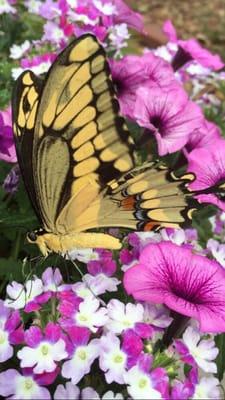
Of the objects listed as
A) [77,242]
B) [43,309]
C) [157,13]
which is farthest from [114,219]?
[157,13]

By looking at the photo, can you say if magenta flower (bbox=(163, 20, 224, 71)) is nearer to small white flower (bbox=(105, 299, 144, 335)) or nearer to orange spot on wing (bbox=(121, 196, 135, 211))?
orange spot on wing (bbox=(121, 196, 135, 211))

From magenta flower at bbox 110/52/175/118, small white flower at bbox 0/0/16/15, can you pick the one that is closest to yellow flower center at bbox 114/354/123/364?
magenta flower at bbox 110/52/175/118

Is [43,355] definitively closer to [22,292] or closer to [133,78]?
Result: [22,292]

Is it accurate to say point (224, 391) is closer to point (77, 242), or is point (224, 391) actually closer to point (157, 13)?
point (77, 242)

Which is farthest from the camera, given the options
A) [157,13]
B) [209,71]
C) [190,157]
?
[157,13]

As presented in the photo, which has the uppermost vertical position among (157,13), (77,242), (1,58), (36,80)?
(157,13)

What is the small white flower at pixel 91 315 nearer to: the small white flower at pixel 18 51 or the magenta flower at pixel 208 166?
the magenta flower at pixel 208 166
